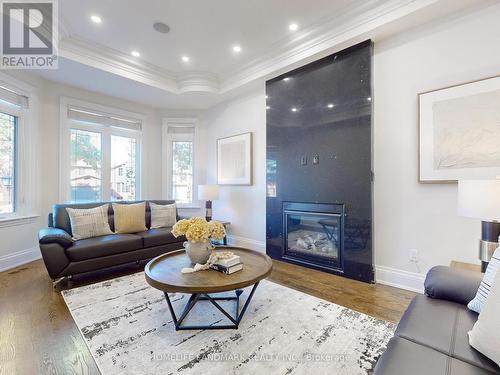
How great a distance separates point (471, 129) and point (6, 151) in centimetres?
564

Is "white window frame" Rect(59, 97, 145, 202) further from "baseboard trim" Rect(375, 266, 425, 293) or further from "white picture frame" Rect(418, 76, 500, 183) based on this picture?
"white picture frame" Rect(418, 76, 500, 183)

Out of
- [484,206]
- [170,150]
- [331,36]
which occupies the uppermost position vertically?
[331,36]

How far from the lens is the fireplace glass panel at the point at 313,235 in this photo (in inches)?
124

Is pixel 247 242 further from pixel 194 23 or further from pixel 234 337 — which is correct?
pixel 194 23

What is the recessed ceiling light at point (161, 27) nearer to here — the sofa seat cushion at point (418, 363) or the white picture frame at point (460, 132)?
the white picture frame at point (460, 132)

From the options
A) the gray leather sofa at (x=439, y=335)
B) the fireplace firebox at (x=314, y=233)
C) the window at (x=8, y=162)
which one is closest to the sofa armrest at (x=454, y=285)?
the gray leather sofa at (x=439, y=335)

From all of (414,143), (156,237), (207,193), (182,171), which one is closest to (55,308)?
(156,237)

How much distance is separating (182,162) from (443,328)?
16.4ft

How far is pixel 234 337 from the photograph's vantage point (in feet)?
5.86

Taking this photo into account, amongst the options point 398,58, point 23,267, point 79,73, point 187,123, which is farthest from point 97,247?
point 398,58

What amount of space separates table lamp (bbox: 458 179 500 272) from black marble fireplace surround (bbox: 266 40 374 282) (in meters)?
1.05

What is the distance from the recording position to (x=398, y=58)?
272cm

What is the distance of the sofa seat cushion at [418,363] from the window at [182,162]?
4728 millimetres

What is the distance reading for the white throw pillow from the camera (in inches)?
36.7
